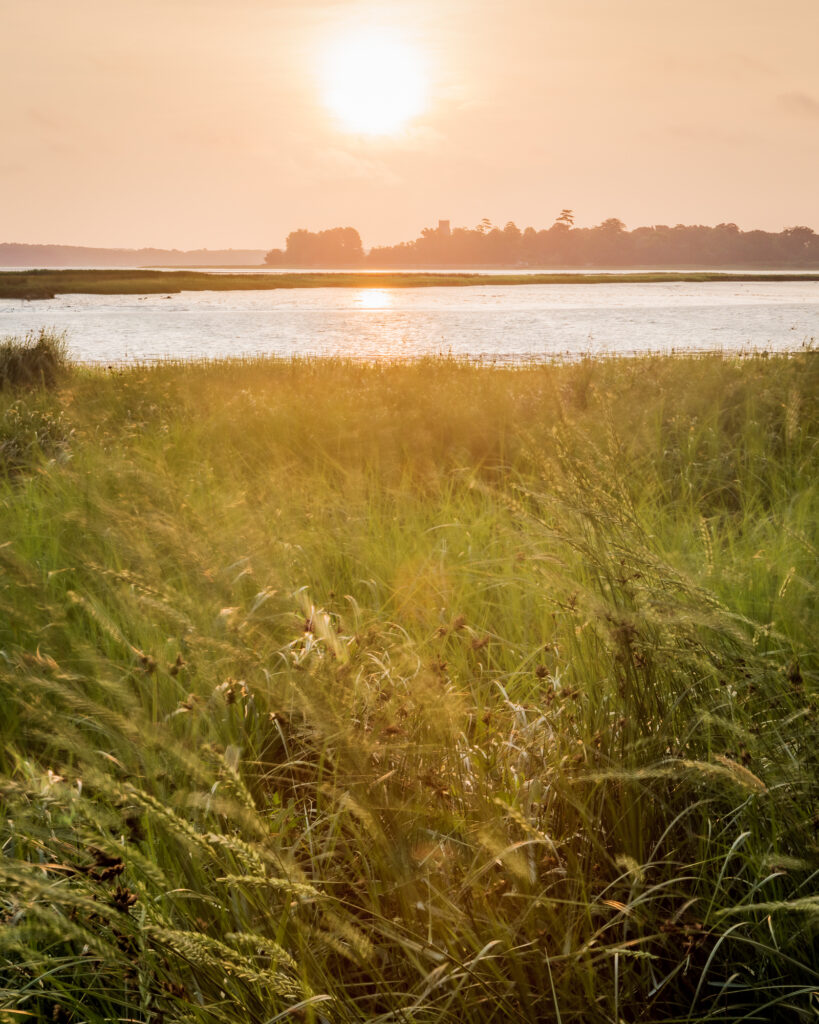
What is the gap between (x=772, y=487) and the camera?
5.00 meters

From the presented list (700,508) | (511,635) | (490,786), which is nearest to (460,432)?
(700,508)

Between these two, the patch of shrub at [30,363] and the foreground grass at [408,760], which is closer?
the foreground grass at [408,760]

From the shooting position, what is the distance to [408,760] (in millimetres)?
1884

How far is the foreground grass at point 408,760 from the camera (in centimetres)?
143

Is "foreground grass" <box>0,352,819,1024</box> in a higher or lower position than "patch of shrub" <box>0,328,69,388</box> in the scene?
lower

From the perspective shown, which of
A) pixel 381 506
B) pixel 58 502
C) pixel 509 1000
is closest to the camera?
pixel 509 1000

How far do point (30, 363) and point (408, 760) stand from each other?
409 inches

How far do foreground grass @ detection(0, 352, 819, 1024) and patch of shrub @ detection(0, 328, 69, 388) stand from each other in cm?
579

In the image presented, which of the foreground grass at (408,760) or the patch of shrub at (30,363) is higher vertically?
the patch of shrub at (30,363)

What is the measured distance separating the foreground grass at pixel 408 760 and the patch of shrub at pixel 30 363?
19.0 feet

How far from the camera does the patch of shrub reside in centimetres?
1028

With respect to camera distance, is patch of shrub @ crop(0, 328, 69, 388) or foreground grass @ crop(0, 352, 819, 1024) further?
patch of shrub @ crop(0, 328, 69, 388)

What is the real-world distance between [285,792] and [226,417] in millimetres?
5306

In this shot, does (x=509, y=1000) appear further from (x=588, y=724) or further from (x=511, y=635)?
(x=511, y=635)
